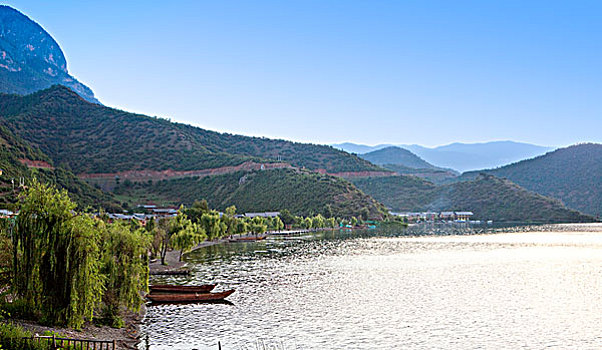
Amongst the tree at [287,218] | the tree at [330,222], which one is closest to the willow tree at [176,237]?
the tree at [287,218]

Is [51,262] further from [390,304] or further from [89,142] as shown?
[89,142]

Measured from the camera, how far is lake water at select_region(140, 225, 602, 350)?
113 ft

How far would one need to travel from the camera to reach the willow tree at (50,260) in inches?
1109

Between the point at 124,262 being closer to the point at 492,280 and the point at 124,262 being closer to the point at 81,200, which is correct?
the point at 492,280

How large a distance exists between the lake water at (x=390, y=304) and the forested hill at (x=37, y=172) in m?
41.3

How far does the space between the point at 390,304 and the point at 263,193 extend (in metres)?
132

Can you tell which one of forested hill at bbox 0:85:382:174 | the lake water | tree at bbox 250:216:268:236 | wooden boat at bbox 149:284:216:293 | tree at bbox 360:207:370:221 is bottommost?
the lake water

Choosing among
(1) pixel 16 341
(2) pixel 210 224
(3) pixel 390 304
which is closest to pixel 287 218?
(2) pixel 210 224

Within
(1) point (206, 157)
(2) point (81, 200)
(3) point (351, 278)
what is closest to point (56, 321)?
(3) point (351, 278)

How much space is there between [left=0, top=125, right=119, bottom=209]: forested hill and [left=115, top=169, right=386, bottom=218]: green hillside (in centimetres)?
2999

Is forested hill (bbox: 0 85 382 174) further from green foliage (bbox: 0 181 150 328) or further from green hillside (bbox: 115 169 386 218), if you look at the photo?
green foliage (bbox: 0 181 150 328)

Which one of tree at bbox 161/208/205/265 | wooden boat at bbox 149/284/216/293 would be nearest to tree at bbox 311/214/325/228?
tree at bbox 161/208/205/265

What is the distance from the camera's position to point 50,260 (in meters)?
28.4

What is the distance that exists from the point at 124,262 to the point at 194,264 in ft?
115
